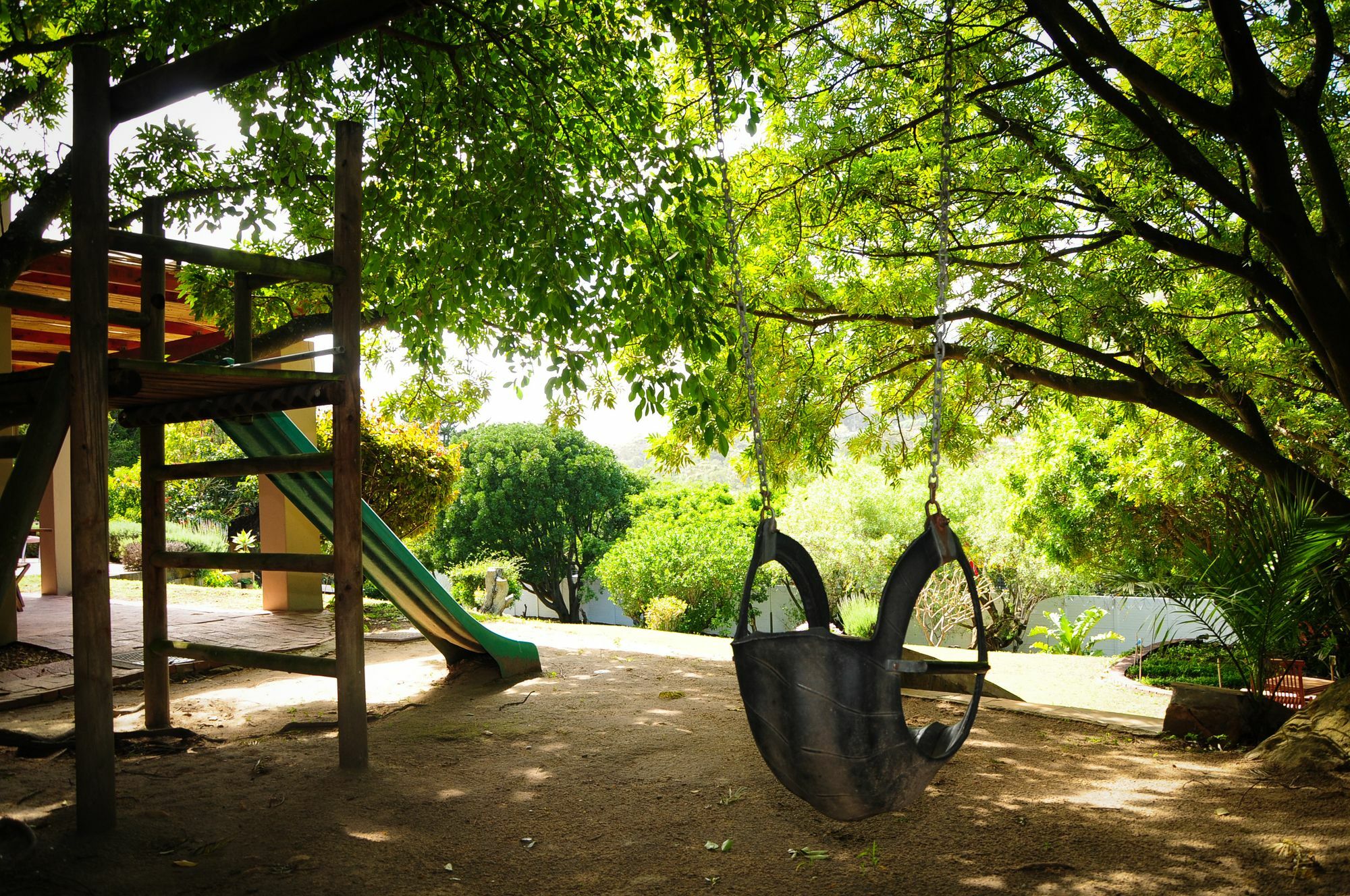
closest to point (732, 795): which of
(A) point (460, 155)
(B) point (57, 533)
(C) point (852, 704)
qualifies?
(C) point (852, 704)

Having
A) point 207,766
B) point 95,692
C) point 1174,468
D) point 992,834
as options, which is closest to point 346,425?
point 95,692

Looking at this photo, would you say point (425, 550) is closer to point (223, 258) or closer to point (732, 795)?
point (223, 258)

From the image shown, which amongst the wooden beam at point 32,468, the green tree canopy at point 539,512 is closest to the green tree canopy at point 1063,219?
the wooden beam at point 32,468

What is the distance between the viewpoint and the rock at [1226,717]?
4.85m

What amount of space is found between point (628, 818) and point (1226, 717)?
3.49 metres

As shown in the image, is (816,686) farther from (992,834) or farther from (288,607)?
(288,607)

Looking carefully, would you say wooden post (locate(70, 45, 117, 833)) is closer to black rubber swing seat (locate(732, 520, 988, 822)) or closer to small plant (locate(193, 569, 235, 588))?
black rubber swing seat (locate(732, 520, 988, 822))

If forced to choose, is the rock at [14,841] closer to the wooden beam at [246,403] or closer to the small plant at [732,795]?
the wooden beam at [246,403]

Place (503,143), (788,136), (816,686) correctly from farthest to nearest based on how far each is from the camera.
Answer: (788,136) < (503,143) < (816,686)

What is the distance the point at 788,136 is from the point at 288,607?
6.96 m

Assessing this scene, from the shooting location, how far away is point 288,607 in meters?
Result: 9.37

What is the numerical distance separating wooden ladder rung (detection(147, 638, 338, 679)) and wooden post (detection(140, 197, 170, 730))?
0.48 feet

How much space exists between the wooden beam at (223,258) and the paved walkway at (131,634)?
3019 mm

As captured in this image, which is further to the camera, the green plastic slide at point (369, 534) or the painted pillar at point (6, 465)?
the painted pillar at point (6, 465)
